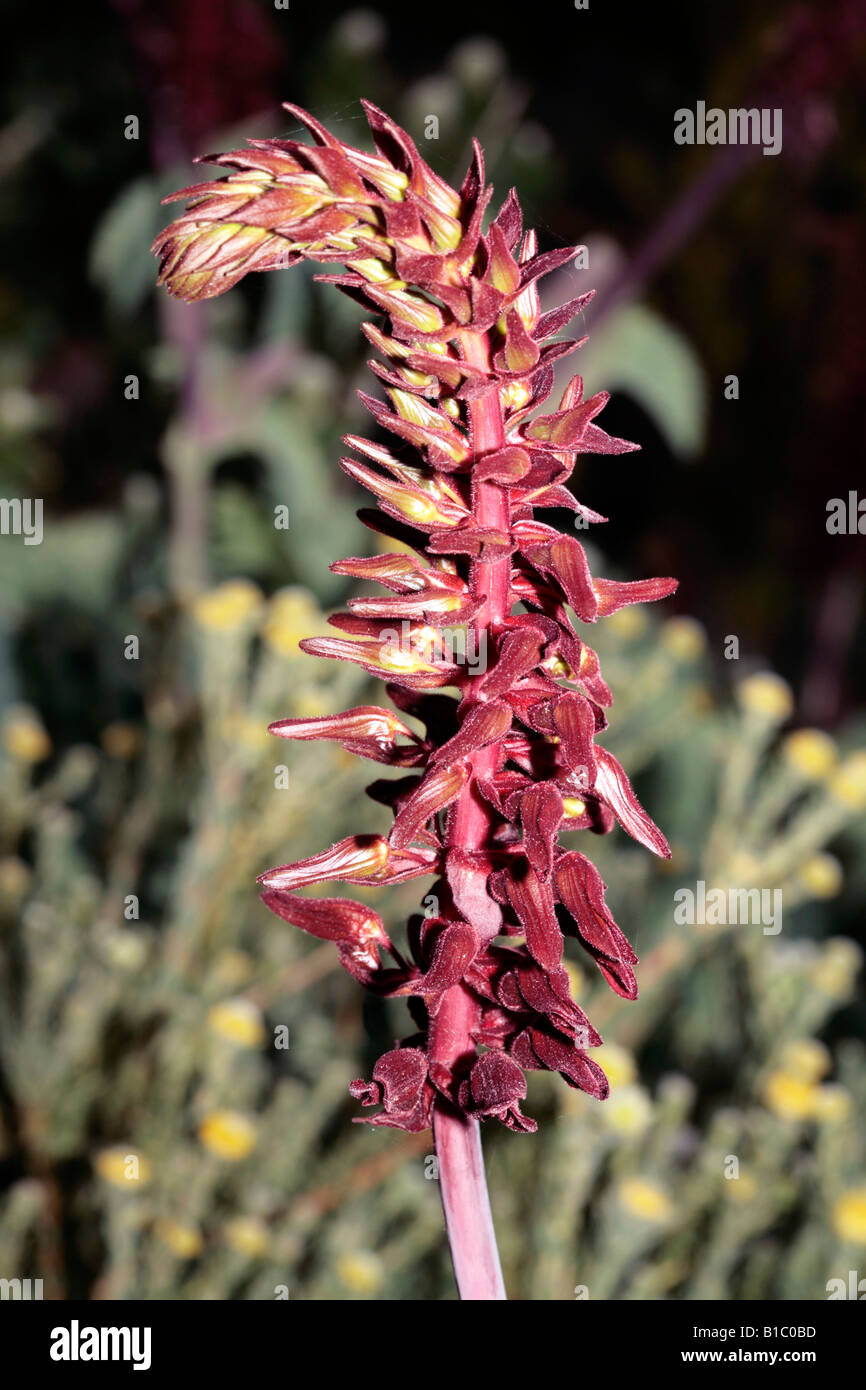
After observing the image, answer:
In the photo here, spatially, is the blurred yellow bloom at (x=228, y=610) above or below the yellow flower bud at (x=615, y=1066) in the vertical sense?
above

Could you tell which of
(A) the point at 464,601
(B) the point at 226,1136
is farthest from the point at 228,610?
(A) the point at 464,601

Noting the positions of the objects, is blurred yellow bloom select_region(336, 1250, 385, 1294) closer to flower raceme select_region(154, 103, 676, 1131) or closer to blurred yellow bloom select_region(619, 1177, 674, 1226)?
blurred yellow bloom select_region(619, 1177, 674, 1226)

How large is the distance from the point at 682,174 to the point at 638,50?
1.24 feet

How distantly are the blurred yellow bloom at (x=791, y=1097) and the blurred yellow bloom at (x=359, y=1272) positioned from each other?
247 millimetres

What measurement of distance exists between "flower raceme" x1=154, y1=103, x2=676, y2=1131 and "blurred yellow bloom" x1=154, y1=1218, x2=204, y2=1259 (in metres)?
0.44

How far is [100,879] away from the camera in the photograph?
971 mm

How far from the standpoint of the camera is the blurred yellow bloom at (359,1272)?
0.60 m

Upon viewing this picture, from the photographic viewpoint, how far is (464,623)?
22 centimetres

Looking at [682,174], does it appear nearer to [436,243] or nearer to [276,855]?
[276,855]

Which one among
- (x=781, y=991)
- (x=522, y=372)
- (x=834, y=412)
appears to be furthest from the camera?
(x=834, y=412)

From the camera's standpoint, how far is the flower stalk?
21cm

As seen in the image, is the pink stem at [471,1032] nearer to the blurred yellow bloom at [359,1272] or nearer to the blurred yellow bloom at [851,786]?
the blurred yellow bloom at [359,1272]

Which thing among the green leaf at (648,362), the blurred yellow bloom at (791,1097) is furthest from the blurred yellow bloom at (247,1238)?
the green leaf at (648,362)
